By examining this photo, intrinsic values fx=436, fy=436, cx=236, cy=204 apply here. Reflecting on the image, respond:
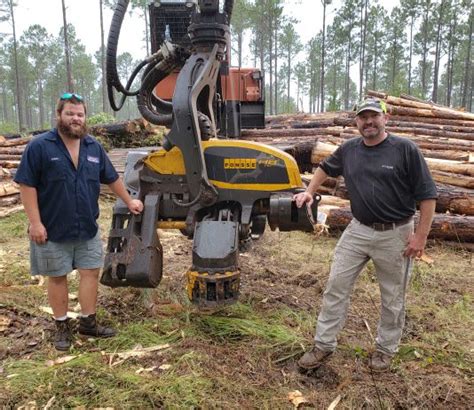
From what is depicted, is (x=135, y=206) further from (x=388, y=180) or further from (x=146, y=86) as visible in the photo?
(x=388, y=180)

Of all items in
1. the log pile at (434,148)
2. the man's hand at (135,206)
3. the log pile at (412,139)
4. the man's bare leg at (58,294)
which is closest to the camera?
the man's bare leg at (58,294)

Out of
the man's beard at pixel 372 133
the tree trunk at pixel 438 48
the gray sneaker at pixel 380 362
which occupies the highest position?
the tree trunk at pixel 438 48

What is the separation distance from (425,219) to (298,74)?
65.7 m

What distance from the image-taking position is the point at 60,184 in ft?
10.7

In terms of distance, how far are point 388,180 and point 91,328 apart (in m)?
2.61

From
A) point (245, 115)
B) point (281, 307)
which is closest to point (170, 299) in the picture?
point (281, 307)

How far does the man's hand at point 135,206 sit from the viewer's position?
12.5 feet

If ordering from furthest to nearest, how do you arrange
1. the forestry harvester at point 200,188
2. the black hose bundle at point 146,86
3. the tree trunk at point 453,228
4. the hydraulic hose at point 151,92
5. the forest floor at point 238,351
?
the tree trunk at point 453,228, the hydraulic hose at point 151,92, the black hose bundle at point 146,86, the forestry harvester at point 200,188, the forest floor at point 238,351

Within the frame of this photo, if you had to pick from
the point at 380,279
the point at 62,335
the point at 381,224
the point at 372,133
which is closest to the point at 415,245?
the point at 381,224

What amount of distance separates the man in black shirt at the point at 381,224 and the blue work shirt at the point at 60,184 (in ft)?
6.47

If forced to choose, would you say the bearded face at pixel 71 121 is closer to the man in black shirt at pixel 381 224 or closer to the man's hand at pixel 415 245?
the man in black shirt at pixel 381 224

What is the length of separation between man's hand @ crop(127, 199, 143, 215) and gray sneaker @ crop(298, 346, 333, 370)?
1836 millimetres

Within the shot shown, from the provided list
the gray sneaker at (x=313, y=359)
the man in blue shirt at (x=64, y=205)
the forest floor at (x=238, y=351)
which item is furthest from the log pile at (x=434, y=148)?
the man in blue shirt at (x=64, y=205)

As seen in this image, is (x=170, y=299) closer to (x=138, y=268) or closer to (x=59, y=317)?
(x=138, y=268)
